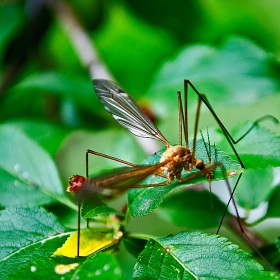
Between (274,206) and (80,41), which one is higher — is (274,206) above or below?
below

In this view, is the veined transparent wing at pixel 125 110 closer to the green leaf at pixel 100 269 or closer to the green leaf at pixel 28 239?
the green leaf at pixel 28 239

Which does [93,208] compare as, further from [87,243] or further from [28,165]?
[28,165]

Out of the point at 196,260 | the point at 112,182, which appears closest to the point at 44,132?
the point at 112,182

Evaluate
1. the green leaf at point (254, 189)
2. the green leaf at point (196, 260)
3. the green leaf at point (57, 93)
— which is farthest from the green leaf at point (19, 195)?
the green leaf at point (57, 93)

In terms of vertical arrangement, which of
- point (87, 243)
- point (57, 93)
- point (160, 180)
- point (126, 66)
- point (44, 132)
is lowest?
point (87, 243)

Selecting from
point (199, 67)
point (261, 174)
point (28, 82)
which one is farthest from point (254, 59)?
point (28, 82)

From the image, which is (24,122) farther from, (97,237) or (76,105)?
(97,237)

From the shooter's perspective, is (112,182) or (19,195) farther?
(19,195)
